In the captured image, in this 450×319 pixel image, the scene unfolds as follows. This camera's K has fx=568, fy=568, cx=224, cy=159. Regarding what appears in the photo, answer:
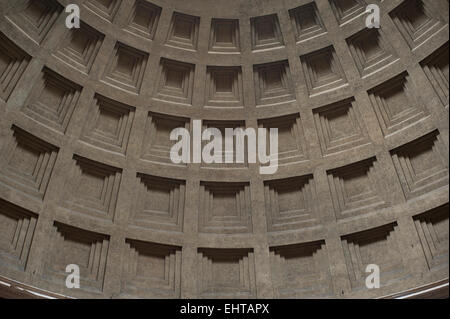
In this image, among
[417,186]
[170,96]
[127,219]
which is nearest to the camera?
[417,186]

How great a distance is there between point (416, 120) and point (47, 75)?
11717mm

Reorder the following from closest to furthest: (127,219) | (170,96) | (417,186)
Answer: (417,186)
(127,219)
(170,96)

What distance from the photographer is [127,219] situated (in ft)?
60.6

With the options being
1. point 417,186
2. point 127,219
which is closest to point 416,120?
point 417,186

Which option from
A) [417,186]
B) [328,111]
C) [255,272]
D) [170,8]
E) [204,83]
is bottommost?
[255,272]

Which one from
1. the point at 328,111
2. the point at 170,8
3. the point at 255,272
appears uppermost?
the point at 170,8

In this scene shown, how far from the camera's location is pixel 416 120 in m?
17.6

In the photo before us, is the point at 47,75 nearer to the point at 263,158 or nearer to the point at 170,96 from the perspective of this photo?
the point at 170,96

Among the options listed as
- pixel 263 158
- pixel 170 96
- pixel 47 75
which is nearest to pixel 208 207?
pixel 263 158

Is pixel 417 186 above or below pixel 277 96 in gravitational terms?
below

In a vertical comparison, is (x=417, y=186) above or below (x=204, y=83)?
below
